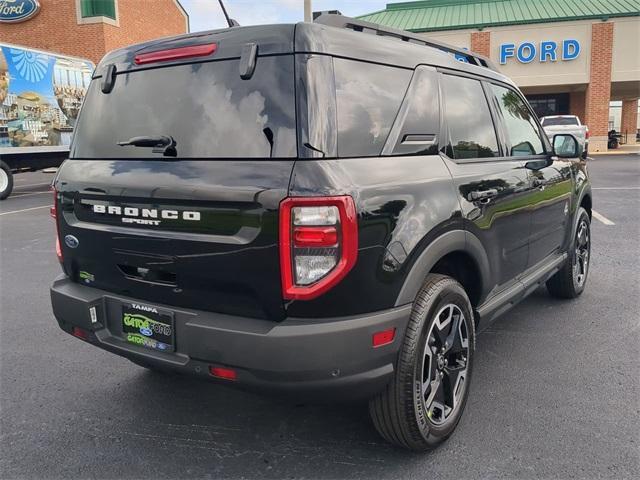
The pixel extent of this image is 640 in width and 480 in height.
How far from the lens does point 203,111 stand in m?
2.52

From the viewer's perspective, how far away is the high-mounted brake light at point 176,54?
256 centimetres

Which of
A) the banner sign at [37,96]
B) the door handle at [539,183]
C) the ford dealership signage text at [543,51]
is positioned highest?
the ford dealership signage text at [543,51]

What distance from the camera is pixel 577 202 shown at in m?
4.86

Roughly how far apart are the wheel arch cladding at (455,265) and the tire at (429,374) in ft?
0.37

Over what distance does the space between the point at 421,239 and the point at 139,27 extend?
989 inches

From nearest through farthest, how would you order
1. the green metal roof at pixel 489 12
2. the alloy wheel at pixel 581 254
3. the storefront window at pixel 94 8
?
the alloy wheel at pixel 581 254 < the storefront window at pixel 94 8 < the green metal roof at pixel 489 12

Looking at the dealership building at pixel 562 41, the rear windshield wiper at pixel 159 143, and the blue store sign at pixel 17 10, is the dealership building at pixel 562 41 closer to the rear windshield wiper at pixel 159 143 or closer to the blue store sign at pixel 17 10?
the blue store sign at pixel 17 10

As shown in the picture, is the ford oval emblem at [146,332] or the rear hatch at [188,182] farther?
the ford oval emblem at [146,332]

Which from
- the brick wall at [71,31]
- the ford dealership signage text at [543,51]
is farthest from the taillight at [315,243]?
the ford dealership signage text at [543,51]

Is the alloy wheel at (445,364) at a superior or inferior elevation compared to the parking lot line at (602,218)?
superior

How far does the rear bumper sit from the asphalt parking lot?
55cm

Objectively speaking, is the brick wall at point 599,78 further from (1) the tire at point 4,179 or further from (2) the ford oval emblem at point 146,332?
(2) the ford oval emblem at point 146,332

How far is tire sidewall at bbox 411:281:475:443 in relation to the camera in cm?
258

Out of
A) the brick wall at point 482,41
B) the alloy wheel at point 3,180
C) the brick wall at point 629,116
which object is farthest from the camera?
the brick wall at point 629,116
